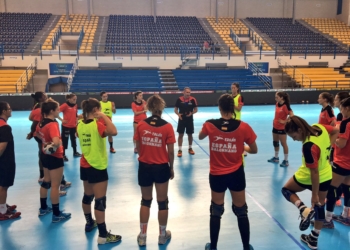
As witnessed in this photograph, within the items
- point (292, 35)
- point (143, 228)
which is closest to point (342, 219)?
point (143, 228)

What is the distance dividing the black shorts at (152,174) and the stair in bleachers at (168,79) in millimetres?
17418

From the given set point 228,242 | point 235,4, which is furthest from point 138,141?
point 235,4

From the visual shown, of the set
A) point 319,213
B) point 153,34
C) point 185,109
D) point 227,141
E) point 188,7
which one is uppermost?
point 188,7

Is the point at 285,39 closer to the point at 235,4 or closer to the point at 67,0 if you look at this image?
the point at 235,4

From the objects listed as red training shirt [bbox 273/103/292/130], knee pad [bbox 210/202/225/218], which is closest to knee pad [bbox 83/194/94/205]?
knee pad [bbox 210/202/225/218]

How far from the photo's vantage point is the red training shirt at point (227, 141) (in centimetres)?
338

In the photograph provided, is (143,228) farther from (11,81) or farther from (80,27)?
(80,27)

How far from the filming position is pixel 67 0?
28594 millimetres

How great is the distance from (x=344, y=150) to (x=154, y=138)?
102 inches

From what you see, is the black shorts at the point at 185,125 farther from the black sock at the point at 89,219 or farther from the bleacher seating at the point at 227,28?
the bleacher seating at the point at 227,28

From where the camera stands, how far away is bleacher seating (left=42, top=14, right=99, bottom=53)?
24.2 m

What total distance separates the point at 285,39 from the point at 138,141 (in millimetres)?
27319

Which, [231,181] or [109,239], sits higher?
[231,181]

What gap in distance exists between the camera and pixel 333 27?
101 feet
